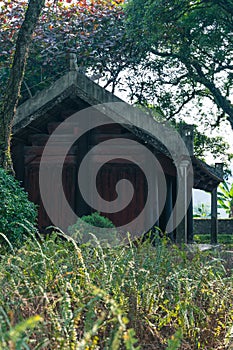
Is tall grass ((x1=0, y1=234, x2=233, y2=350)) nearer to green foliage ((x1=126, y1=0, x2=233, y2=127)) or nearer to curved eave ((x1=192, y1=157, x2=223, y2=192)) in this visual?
curved eave ((x1=192, y1=157, x2=223, y2=192))

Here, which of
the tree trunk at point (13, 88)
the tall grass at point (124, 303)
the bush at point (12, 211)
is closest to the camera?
the tall grass at point (124, 303)

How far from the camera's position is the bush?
7.89m

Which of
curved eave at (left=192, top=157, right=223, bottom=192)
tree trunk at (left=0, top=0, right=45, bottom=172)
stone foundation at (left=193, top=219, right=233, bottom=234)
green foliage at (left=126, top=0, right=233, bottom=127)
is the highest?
green foliage at (left=126, top=0, right=233, bottom=127)

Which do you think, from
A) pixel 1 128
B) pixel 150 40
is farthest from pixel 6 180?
pixel 150 40

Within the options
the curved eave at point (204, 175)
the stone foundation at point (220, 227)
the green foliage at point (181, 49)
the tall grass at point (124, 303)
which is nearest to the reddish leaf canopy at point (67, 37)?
the green foliage at point (181, 49)

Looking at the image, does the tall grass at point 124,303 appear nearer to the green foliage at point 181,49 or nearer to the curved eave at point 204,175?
the curved eave at point 204,175

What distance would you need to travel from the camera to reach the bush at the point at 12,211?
7887mm

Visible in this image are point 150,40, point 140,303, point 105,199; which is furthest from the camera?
point 150,40

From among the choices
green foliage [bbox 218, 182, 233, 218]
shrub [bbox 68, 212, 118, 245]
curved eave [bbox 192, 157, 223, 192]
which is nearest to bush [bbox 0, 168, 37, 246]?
shrub [bbox 68, 212, 118, 245]

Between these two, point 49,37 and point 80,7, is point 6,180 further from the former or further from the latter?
point 80,7

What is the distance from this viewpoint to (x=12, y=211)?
8039 mm

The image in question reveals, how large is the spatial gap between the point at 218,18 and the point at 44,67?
5771 millimetres

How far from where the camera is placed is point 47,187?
13.8m

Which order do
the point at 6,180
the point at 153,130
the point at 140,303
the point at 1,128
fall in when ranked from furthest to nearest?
1. the point at 153,130
2. the point at 1,128
3. the point at 6,180
4. the point at 140,303
